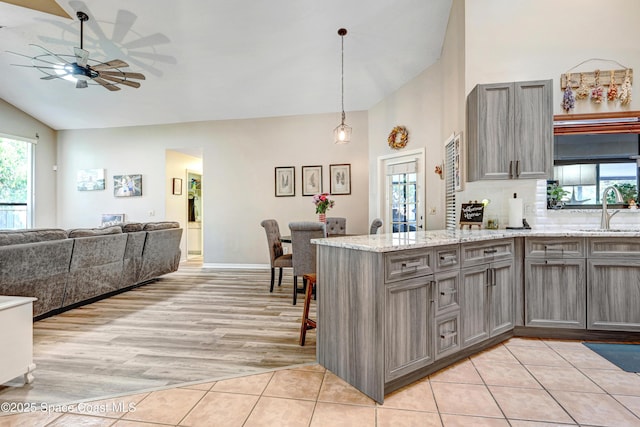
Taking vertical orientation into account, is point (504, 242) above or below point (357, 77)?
below

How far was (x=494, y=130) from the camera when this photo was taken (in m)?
2.94

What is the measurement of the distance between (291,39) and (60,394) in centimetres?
441

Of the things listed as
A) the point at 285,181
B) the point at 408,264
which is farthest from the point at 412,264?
the point at 285,181

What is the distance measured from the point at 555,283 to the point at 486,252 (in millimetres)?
794

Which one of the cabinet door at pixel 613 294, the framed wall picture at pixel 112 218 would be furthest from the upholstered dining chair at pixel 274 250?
the framed wall picture at pixel 112 218

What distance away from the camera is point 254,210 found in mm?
6262

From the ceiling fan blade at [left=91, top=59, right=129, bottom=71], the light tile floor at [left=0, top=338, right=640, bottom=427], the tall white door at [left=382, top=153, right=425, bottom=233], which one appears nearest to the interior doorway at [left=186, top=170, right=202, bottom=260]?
the ceiling fan blade at [left=91, top=59, right=129, bottom=71]

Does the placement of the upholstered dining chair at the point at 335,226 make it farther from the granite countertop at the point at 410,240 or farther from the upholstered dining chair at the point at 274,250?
the granite countertop at the point at 410,240

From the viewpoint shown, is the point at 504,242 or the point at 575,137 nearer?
the point at 504,242

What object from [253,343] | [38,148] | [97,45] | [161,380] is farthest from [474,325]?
[38,148]

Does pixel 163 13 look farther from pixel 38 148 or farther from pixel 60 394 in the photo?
pixel 38 148

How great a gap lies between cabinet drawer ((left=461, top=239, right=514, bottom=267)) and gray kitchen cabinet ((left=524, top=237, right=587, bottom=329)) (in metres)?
0.22

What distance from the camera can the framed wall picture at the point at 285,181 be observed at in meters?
6.14

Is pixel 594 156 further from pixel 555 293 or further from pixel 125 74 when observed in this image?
pixel 125 74
